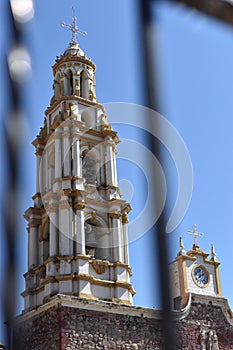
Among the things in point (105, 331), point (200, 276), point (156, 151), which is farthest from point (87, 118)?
point (156, 151)

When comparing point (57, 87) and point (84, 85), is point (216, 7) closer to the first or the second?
point (84, 85)

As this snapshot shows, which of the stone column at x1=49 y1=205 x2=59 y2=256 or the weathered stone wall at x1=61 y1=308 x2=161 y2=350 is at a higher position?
the stone column at x1=49 y1=205 x2=59 y2=256

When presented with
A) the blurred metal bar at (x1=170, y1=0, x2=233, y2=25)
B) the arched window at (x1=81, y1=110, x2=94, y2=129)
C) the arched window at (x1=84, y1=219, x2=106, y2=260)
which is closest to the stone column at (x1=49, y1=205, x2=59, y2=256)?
the arched window at (x1=84, y1=219, x2=106, y2=260)

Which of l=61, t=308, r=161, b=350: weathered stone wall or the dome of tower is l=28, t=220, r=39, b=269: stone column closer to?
l=61, t=308, r=161, b=350: weathered stone wall

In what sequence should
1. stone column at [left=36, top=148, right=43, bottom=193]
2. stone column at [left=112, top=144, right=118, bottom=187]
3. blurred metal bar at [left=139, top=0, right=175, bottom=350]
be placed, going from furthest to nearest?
stone column at [left=36, top=148, right=43, bottom=193] < stone column at [left=112, top=144, right=118, bottom=187] < blurred metal bar at [left=139, top=0, right=175, bottom=350]

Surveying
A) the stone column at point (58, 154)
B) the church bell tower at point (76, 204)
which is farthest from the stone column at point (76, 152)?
the stone column at point (58, 154)

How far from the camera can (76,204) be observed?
54.9 feet

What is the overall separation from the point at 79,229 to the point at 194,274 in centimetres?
389

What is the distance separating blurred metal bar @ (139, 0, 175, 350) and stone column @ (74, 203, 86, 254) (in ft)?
47.8

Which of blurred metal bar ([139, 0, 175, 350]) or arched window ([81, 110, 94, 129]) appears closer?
blurred metal bar ([139, 0, 175, 350])

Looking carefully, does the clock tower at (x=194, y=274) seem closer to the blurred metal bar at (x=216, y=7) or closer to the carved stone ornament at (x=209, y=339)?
the carved stone ornament at (x=209, y=339)

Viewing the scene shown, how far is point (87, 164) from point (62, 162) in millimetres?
1083

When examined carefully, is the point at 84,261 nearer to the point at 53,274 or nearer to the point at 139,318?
the point at 53,274

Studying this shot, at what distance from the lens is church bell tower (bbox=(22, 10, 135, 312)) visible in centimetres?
1608
